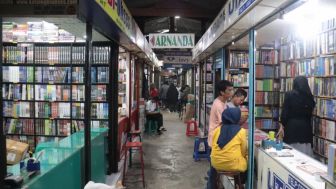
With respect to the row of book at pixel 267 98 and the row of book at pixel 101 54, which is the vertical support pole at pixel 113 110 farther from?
the row of book at pixel 267 98

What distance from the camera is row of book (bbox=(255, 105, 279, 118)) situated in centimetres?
676

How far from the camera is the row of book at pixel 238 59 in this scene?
600cm

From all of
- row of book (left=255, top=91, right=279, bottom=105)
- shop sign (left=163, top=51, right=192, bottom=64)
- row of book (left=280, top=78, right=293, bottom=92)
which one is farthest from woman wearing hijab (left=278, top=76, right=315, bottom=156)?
shop sign (left=163, top=51, right=192, bottom=64)

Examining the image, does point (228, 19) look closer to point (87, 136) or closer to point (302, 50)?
point (87, 136)

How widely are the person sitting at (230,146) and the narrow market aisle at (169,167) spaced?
1859mm

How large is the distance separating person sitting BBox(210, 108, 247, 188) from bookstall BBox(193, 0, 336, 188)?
0.47ft

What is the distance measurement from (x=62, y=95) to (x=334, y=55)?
4347 mm

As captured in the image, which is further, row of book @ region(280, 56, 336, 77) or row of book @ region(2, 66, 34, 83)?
row of book @ region(2, 66, 34, 83)

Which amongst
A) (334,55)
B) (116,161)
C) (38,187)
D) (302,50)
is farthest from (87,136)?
(302,50)

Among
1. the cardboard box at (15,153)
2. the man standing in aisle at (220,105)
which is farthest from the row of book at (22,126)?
the man standing in aisle at (220,105)

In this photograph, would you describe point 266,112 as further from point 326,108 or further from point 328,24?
point 328,24

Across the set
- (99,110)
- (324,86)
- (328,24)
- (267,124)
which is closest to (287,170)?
(324,86)

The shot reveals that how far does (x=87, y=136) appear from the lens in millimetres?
3498

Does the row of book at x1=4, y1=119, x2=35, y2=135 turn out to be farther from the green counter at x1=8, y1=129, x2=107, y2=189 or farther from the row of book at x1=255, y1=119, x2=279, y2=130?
the row of book at x1=255, y1=119, x2=279, y2=130
